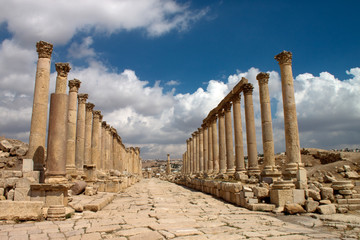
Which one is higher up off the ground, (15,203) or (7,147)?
(7,147)

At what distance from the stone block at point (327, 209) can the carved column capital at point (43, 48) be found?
505 inches

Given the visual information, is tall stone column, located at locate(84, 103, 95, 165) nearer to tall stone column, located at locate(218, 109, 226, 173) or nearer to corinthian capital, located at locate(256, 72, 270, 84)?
tall stone column, located at locate(218, 109, 226, 173)

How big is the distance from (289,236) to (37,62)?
12.4m

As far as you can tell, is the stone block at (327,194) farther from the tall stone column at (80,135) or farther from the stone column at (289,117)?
the tall stone column at (80,135)

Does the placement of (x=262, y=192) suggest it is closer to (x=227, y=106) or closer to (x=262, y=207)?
(x=262, y=207)

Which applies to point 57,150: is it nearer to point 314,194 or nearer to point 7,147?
point 314,194

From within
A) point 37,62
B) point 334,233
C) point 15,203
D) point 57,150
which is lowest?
Answer: point 334,233

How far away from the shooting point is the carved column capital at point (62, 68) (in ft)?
47.1

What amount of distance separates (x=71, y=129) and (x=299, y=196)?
45.5 ft

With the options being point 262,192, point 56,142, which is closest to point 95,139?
point 56,142

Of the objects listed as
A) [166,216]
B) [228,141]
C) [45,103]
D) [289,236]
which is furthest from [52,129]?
[228,141]

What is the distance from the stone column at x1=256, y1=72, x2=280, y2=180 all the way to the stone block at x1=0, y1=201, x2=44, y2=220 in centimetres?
1236

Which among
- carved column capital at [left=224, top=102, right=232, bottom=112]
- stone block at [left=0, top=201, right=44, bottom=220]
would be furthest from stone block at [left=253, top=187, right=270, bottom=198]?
carved column capital at [left=224, top=102, right=232, bottom=112]

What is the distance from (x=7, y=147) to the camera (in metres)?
25.3
